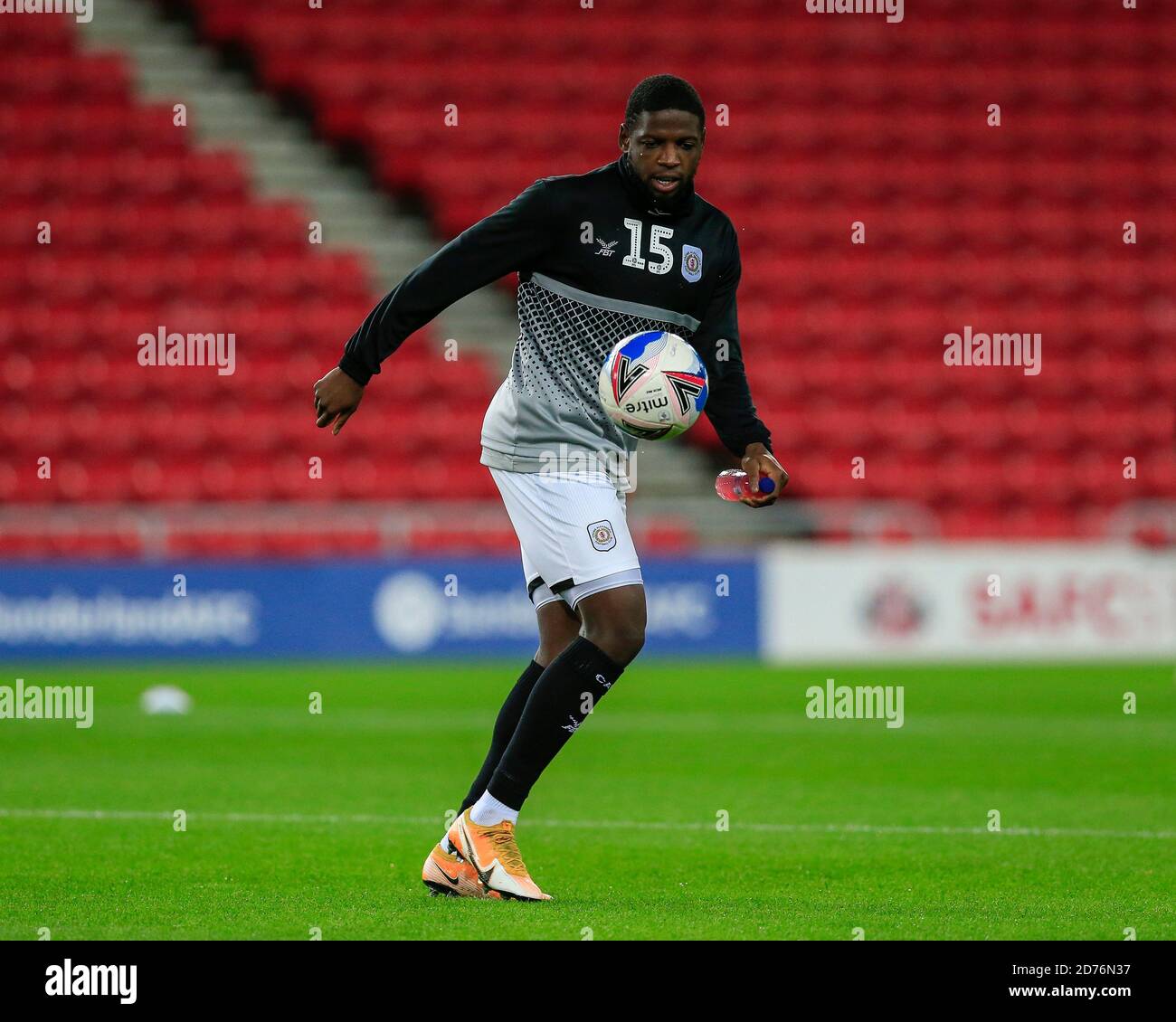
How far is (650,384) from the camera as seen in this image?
5359mm

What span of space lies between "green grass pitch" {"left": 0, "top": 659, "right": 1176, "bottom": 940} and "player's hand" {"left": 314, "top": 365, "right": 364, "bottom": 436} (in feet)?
4.63

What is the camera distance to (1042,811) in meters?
7.55

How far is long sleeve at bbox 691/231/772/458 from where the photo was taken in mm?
5781

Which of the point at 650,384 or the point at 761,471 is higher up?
the point at 650,384

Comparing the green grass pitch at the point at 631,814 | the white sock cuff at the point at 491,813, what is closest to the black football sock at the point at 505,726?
the white sock cuff at the point at 491,813

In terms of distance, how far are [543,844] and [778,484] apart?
1764mm

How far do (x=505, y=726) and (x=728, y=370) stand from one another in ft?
4.38
